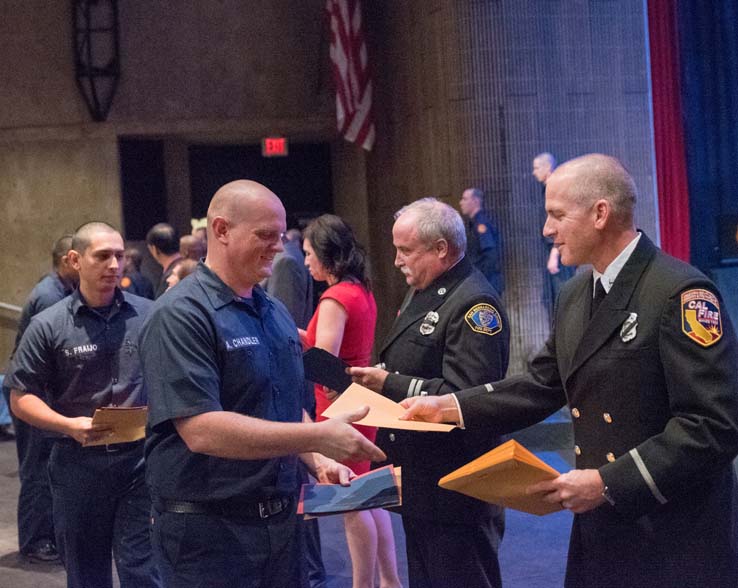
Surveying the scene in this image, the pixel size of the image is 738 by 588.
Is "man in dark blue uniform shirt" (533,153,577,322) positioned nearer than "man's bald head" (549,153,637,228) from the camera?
No

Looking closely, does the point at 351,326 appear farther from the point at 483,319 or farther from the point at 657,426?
the point at 657,426

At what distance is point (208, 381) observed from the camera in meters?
2.59

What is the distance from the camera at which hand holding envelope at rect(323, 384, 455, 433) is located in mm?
2848

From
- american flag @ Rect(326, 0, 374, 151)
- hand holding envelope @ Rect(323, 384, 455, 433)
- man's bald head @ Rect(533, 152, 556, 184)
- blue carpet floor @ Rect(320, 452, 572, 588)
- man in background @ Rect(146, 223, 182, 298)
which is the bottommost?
blue carpet floor @ Rect(320, 452, 572, 588)

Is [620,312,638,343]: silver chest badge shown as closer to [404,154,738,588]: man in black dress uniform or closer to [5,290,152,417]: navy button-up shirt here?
[404,154,738,588]: man in black dress uniform

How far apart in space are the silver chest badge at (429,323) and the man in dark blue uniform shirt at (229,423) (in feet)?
2.07

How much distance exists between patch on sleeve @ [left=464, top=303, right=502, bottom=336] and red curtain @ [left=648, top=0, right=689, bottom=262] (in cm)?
511

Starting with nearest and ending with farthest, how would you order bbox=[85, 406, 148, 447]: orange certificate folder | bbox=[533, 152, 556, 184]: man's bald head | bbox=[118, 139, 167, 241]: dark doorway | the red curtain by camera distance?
1. bbox=[85, 406, 148, 447]: orange certificate folder
2. bbox=[533, 152, 556, 184]: man's bald head
3. the red curtain
4. bbox=[118, 139, 167, 241]: dark doorway

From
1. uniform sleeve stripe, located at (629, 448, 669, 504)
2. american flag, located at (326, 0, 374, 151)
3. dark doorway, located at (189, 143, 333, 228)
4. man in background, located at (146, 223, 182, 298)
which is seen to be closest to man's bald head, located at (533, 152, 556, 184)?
man in background, located at (146, 223, 182, 298)

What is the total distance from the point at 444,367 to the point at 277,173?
9.27 metres

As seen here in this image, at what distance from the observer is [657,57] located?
8.05 metres

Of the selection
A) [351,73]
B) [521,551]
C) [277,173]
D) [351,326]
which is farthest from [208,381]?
[277,173]

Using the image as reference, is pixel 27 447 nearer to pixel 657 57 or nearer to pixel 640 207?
pixel 640 207

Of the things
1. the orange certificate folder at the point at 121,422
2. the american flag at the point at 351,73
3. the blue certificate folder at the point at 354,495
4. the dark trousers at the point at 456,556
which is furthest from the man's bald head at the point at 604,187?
the american flag at the point at 351,73
